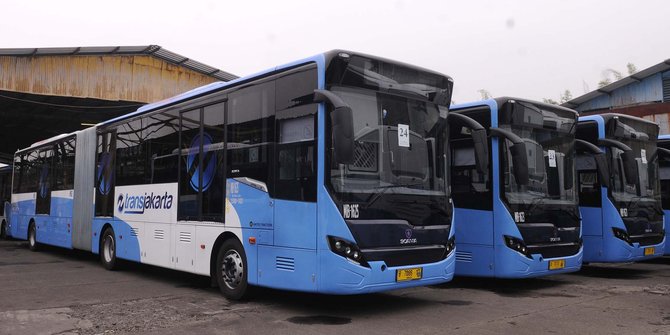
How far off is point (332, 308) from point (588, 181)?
21.0ft

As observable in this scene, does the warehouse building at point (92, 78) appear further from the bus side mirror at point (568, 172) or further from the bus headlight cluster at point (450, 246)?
the bus headlight cluster at point (450, 246)

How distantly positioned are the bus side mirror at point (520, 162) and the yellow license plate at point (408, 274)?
2.46m

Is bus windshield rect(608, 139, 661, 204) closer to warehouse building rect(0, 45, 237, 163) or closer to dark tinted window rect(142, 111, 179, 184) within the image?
dark tinted window rect(142, 111, 179, 184)

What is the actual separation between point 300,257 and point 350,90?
2.18m

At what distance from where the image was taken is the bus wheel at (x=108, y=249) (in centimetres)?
1170

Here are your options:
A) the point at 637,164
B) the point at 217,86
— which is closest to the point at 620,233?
the point at 637,164

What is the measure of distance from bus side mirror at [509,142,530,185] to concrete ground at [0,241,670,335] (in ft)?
6.14

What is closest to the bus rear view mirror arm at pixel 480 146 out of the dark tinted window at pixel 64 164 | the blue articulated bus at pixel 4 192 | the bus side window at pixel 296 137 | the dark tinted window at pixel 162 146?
the bus side window at pixel 296 137

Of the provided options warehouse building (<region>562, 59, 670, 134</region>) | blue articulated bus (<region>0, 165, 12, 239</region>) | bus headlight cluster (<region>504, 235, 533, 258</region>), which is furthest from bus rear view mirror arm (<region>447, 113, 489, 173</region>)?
blue articulated bus (<region>0, 165, 12, 239</region>)

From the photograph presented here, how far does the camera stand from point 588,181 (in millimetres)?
11070

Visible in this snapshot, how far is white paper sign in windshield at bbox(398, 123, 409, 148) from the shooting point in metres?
7.18

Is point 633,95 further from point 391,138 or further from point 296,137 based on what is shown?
point 296,137

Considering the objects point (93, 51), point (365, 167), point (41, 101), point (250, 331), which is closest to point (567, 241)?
point (365, 167)

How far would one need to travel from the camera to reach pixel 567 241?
31.2ft
